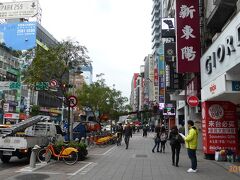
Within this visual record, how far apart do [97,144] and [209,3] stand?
1301cm

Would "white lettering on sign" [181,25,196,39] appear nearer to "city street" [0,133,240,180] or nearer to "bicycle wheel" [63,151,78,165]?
"city street" [0,133,240,180]

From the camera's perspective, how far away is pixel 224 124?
17.5 metres

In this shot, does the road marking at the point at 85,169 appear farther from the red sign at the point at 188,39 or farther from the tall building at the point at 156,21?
the tall building at the point at 156,21

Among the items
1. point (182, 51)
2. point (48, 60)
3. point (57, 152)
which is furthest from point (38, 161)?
point (182, 51)

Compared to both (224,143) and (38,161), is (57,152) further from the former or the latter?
(224,143)

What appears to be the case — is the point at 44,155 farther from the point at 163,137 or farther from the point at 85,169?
the point at 163,137

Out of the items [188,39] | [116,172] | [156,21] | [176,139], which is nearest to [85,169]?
[116,172]

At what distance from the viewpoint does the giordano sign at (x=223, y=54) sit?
12.5m

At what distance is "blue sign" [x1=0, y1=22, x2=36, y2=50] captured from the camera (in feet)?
227

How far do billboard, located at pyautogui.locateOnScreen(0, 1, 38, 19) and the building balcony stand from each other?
168ft

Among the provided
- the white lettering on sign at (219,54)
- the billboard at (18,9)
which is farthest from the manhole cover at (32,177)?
the billboard at (18,9)

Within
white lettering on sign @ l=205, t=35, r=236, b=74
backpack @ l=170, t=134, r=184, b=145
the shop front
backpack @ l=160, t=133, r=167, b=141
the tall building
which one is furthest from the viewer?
the tall building

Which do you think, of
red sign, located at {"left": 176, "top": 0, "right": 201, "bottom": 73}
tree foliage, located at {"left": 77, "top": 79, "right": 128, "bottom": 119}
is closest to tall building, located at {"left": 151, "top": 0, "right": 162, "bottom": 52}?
tree foliage, located at {"left": 77, "top": 79, "right": 128, "bottom": 119}

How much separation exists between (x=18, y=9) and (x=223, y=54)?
5772 centimetres
